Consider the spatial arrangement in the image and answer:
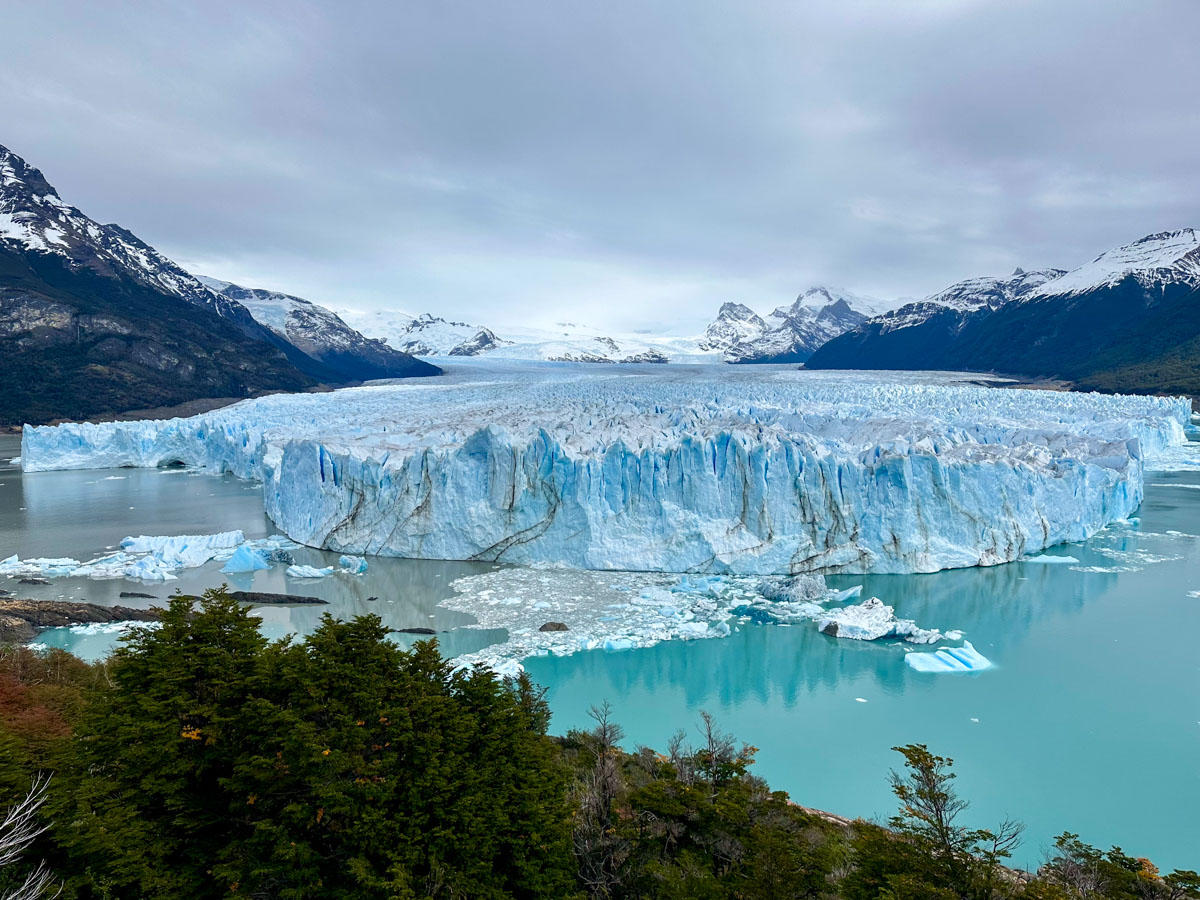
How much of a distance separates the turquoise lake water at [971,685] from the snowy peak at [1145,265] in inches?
2866

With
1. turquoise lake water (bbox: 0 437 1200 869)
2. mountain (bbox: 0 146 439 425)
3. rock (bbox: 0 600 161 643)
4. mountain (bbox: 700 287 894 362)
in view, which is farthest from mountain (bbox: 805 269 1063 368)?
rock (bbox: 0 600 161 643)

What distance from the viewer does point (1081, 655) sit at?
10.6 meters

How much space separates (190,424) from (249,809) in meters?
29.6

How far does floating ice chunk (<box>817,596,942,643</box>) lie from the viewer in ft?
36.1

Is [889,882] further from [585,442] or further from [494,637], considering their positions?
[585,442]

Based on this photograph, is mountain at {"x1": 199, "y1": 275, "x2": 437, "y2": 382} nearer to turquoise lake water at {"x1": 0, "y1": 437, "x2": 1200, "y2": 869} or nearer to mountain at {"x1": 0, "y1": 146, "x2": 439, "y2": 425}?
mountain at {"x1": 0, "y1": 146, "x2": 439, "y2": 425}

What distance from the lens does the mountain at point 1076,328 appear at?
5500 cm

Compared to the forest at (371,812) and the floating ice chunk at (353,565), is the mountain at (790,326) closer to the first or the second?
the floating ice chunk at (353,565)

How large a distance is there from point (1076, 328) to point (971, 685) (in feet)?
248

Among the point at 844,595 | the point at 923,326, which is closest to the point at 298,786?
the point at 844,595

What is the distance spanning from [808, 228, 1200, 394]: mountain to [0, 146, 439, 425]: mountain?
2568 inches

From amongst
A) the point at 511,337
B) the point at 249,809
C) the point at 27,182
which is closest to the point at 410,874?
the point at 249,809

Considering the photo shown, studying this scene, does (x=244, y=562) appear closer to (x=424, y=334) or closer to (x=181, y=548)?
(x=181, y=548)

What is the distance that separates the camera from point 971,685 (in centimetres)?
973
